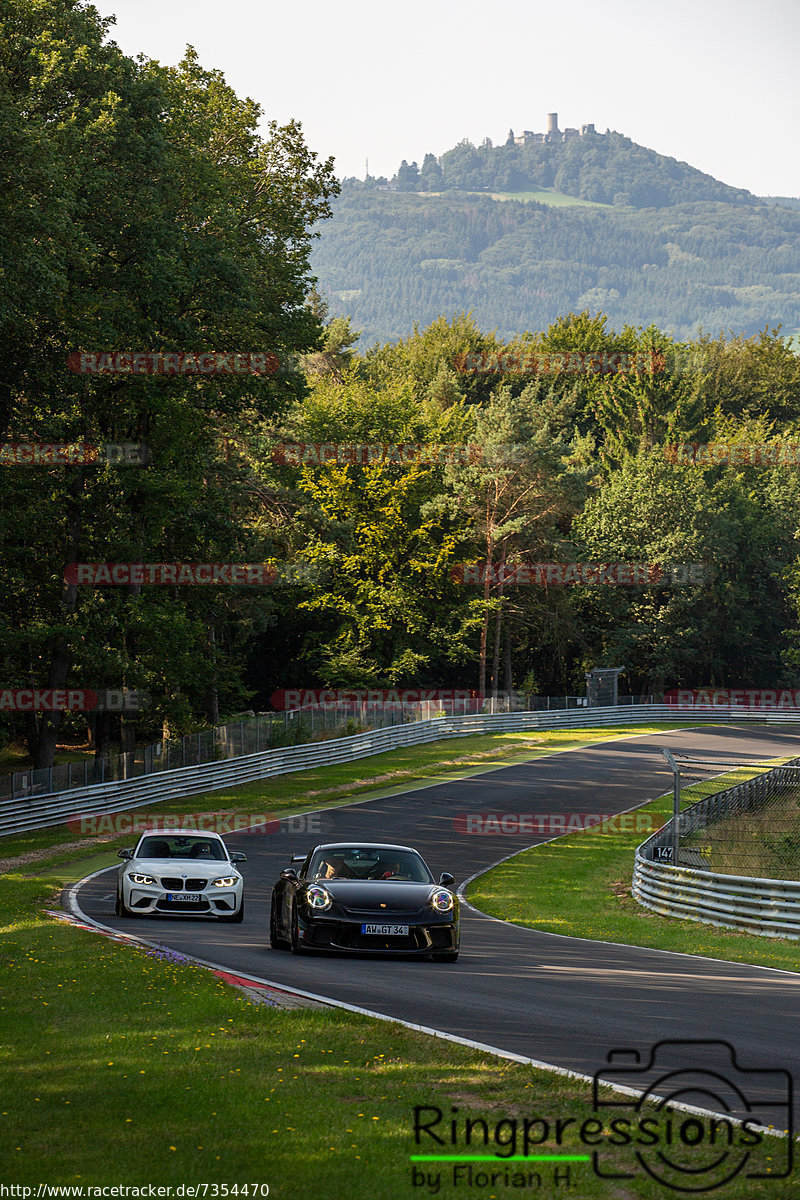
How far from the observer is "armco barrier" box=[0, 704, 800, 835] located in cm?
3338

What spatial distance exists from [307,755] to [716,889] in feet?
86.6

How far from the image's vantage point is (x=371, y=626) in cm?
6744

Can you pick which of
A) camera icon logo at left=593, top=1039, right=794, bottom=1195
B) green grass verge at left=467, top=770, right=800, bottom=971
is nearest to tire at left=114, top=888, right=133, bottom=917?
green grass verge at left=467, top=770, right=800, bottom=971

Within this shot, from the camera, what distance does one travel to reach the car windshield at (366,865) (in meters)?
14.2

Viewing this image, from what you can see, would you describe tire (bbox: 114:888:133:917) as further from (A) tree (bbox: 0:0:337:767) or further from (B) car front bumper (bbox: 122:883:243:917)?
(A) tree (bbox: 0:0:337:767)

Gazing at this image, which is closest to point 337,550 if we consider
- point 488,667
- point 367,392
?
point 367,392

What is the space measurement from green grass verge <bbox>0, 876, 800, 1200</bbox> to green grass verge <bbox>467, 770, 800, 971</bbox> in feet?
28.2

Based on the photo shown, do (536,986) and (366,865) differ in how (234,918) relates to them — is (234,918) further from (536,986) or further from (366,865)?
(536,986)

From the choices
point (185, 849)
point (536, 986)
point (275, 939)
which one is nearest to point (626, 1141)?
point (536, 986)

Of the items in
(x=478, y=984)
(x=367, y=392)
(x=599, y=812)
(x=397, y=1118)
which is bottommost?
(x=599, y=812)

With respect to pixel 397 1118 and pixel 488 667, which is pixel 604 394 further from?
pixel 397 1118

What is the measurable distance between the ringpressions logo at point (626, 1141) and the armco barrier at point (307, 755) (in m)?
27.1

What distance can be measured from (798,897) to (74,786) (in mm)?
21624

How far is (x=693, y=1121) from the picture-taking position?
6.49 m
